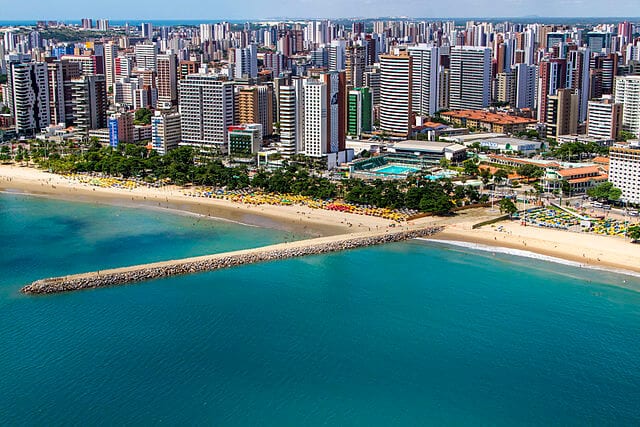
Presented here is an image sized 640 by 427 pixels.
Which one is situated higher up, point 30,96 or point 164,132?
point 30,96

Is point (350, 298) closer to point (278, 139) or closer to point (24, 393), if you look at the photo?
point (24, 393)

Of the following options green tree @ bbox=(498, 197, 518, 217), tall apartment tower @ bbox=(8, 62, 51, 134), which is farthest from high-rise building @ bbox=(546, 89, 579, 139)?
tall apartment tower @ bbox=(8, 62, 51, 134)

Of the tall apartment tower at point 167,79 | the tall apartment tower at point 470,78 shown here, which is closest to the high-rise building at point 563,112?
the tall apartment tower at point 470,78

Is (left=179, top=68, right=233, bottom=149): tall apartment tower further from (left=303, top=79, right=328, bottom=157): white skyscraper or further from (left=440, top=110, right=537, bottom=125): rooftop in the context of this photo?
(left=440, top=110, right=537, bottom=125): rooftop

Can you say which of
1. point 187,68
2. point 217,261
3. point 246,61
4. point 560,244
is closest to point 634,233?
point 560,244

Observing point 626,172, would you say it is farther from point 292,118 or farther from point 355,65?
point 355,65

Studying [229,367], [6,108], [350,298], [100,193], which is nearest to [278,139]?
[100,193]
